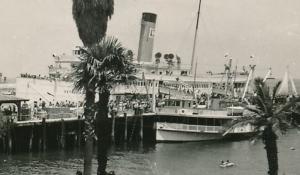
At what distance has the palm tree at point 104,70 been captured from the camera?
23.5 m

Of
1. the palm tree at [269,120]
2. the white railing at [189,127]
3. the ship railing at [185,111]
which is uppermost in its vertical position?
the palm tree at [269,120]

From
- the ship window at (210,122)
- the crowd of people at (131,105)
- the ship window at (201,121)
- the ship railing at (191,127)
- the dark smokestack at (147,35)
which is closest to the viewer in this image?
the crowd of people at (131,105)

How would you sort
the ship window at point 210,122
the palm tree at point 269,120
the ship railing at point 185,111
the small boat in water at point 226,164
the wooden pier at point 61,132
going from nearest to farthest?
1. the palm tree at point 269,120
2. the small boat in water at point 226,164
3. the wooden pier at point 61,132
4. the ship railing at point 185,111
5. the ship window at point 210,122

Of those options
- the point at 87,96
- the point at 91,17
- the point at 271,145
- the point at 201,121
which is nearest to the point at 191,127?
the point at 201,121

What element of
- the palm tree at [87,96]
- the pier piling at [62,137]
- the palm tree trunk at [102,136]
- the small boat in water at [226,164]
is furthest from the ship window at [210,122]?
the palm tree at [87,96]

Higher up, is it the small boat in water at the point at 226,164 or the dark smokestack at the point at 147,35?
the dark smokestack at the point at 147,35

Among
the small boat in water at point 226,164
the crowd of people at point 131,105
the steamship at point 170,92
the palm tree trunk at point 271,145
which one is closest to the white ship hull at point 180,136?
the steamship at point 170,92

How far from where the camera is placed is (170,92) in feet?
220

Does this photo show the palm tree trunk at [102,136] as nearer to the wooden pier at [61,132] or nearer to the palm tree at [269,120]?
the palm tree at [269,120]

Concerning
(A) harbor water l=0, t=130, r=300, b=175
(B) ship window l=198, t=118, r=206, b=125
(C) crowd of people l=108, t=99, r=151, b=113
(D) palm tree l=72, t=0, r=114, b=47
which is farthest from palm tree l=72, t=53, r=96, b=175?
(B) ship window l=198, t=118, r=206, b=125

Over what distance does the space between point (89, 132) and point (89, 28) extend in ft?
14.1

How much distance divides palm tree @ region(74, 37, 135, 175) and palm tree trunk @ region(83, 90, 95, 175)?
0.37 m

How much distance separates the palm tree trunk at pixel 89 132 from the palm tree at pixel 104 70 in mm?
374

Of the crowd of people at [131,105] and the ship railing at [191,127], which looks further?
the ship railing at [191,127]
